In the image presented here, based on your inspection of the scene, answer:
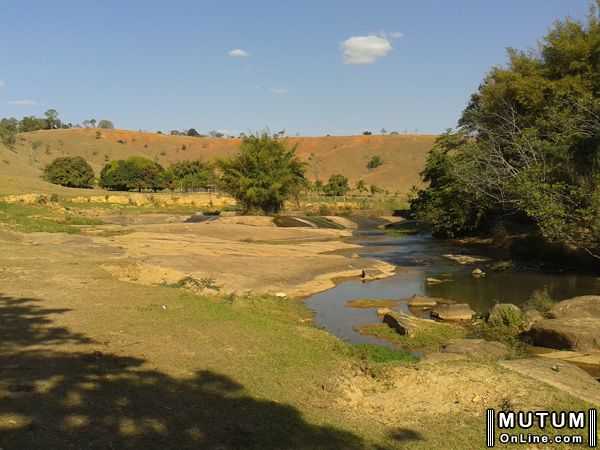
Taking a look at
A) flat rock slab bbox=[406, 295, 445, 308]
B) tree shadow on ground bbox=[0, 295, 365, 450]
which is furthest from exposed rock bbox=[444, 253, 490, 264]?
tree shadow on ground bbox=[0, 295, 365, 450]

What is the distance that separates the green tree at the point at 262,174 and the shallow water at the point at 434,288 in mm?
20018

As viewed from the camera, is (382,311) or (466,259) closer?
(382,311)

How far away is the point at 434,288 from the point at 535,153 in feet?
31.1

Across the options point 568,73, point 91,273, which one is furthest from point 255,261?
point 568,73

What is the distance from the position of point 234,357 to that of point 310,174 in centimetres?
11429

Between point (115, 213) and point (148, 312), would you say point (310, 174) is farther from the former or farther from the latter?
point (148, 312)

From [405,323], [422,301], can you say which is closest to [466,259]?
[422,301]

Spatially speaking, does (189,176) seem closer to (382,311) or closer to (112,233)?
(112,233)

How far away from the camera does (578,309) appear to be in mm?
15484

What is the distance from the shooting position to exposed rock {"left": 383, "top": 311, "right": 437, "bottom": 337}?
46.7 feet

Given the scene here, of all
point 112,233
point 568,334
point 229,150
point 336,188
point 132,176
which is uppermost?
point 229,150

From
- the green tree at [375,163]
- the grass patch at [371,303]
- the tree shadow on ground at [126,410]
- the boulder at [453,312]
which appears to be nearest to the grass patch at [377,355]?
the tree shadow on ground at [126,410]

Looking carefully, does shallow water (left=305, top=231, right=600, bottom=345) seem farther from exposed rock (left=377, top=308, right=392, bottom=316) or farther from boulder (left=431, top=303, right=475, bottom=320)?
boulder (left=431, top=303, right=475, bottom=320)

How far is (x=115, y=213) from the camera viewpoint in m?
52.8
